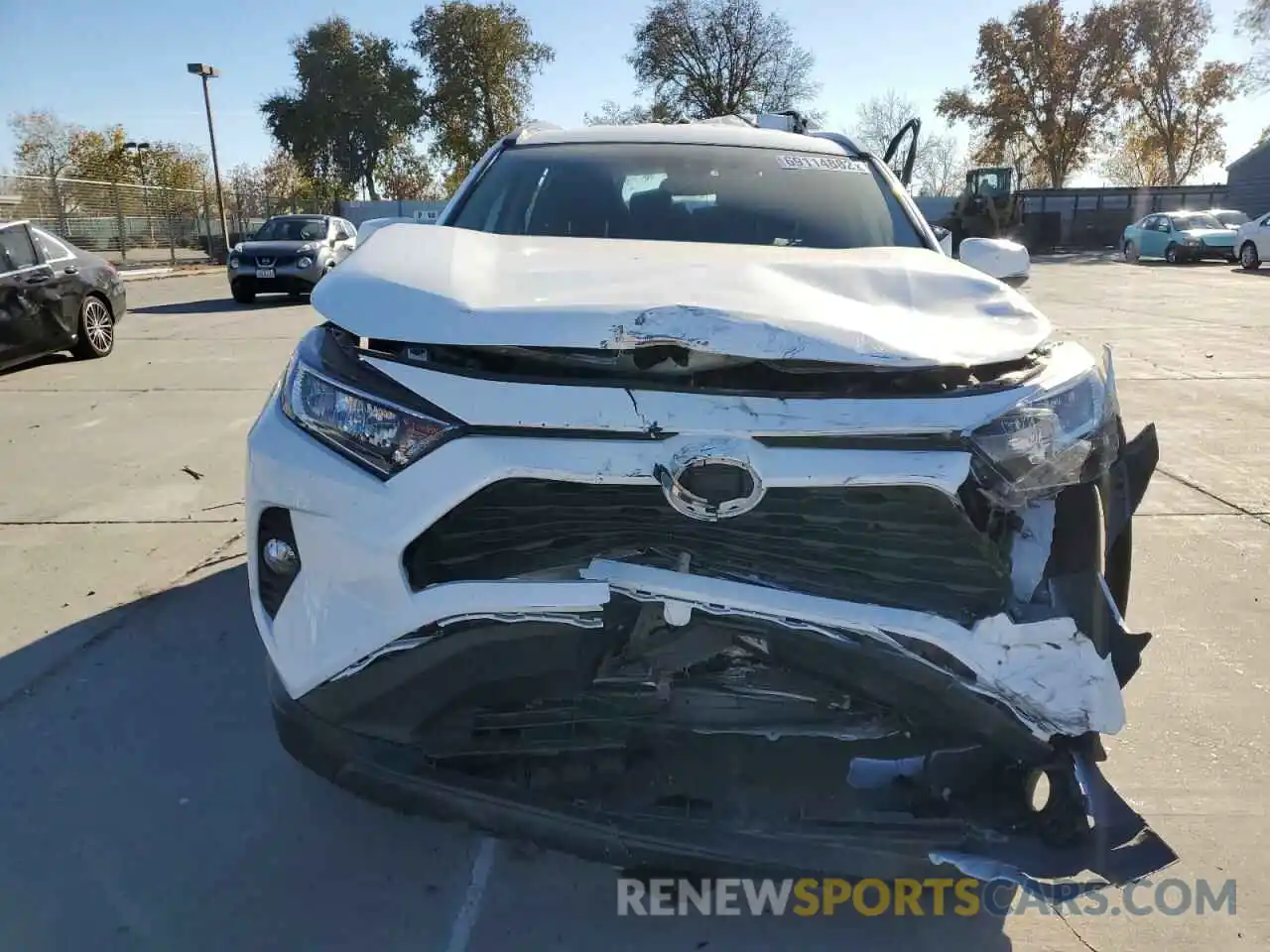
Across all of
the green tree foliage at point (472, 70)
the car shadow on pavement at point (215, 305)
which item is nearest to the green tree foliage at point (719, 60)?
the green tree foliage at point (472, 70)

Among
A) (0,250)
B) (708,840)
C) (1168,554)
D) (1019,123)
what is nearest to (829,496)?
(708,840)

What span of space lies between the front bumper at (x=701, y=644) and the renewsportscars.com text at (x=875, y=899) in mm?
431

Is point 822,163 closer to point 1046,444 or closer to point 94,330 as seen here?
point 1046,444

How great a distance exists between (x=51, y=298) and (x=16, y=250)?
1.65 ft

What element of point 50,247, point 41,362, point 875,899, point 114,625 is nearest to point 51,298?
point 50,247

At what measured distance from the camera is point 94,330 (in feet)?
32.4

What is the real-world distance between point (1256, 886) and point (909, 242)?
2.02m

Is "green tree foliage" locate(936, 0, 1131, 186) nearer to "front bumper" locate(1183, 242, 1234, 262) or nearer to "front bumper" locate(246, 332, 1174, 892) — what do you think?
"front bumper" locate(1183, 242, 1234, 262)

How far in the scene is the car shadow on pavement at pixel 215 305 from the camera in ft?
50.2

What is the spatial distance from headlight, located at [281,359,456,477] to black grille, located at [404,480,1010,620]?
14 cm

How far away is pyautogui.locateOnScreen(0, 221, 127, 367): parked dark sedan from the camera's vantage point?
28.3 feet

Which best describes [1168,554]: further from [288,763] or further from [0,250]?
[0,250]

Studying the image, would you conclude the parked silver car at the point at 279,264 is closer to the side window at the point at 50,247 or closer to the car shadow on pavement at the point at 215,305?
the car shadow on pavement at the point at 215,305

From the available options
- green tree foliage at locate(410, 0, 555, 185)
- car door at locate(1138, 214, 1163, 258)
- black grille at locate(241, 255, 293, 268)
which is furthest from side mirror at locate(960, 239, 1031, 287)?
green tree foliage at locate(410, 0, 555, 185)
